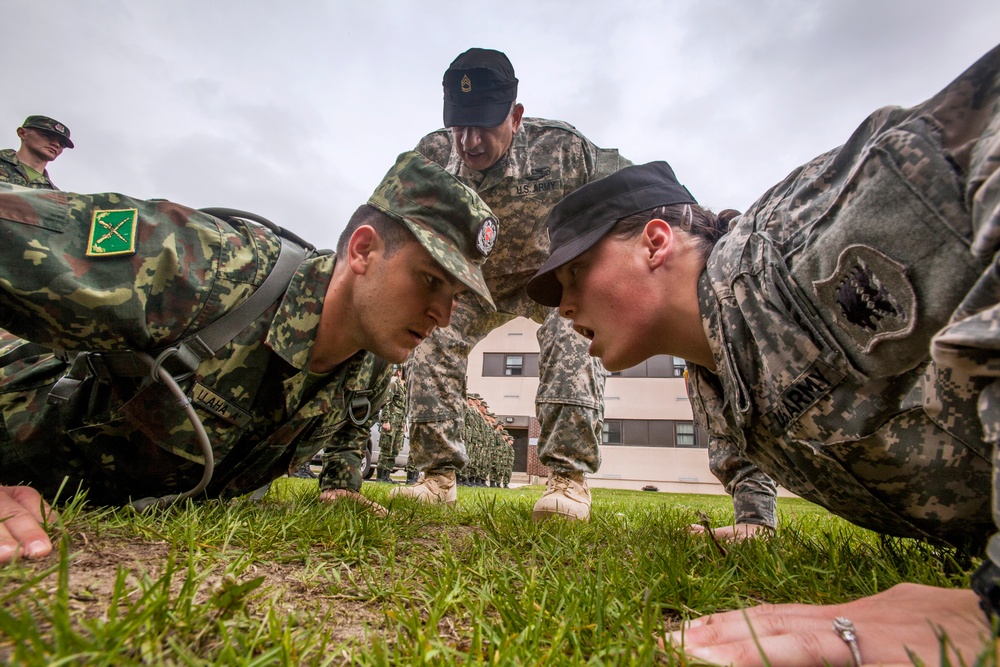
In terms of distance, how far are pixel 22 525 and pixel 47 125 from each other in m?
7.57

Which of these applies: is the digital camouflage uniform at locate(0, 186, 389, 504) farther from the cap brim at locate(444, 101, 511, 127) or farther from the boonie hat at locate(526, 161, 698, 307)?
the cap brim at locate(444, 101, 511, 127)

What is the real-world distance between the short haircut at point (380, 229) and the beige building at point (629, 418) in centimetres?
1905

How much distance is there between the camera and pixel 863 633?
3.02 ft

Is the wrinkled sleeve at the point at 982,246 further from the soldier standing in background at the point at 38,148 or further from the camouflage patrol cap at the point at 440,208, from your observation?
the soldier standing in background at the point at 38,148

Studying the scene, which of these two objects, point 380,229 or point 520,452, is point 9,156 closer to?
point 380,229

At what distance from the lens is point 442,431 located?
145 inches

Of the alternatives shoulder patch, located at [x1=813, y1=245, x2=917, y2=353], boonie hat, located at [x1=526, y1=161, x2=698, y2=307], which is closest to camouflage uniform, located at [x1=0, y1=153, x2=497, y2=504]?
boonie hat, located at [x1=526, y1=161, x2=698, y2=307]

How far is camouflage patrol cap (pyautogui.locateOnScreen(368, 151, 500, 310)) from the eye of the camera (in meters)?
2.44

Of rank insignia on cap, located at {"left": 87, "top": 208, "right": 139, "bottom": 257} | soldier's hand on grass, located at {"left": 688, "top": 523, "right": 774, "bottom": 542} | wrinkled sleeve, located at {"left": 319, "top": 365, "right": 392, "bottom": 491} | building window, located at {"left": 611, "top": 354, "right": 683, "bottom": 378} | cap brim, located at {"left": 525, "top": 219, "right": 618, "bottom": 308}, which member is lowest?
soldier's hand on grass, located at {"left": 688, "top": 523, "right": 774, "bottom": 542}

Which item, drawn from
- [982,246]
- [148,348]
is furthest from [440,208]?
[982,246]

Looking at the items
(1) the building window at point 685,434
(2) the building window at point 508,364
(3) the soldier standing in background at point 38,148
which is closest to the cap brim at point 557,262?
(3) the soldier standing in background at point 38,148

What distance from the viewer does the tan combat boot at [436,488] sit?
11.5 ft

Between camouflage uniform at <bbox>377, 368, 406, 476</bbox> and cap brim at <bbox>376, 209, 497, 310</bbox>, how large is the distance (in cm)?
870

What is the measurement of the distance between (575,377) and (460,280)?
1361 mm
